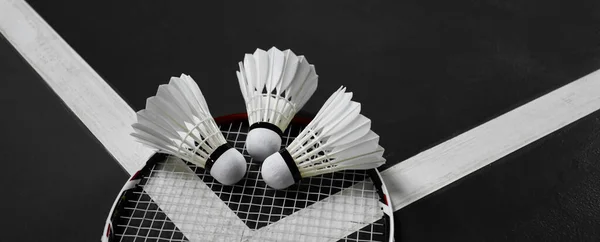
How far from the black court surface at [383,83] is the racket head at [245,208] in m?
0.10

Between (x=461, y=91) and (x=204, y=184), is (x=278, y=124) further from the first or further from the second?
(x=461, y=91)

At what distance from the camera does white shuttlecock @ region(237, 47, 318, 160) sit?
1.28 metres

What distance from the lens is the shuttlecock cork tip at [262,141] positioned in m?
1.27

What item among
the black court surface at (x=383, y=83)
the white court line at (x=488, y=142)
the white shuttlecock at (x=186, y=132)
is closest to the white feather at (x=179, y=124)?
the white shuttlecock at (x=186, y=132)

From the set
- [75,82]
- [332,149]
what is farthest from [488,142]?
[75,82]

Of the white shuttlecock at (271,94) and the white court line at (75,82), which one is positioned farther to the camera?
the white court line at (75,82)

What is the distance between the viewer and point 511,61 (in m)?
1.64

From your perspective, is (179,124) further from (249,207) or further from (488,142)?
(488,142)

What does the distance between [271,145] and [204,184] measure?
182 mm

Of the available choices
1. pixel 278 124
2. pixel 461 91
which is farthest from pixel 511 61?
pixel 278 124

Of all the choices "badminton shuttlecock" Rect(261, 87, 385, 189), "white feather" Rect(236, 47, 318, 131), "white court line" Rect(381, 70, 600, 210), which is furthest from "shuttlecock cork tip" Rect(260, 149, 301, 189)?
"white court line" Rect(381, 70, 600, 210)

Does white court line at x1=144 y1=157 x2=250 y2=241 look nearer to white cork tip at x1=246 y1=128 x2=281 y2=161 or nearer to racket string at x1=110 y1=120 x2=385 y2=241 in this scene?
racket string at x1=110 y1=120 x2=385 y2=241

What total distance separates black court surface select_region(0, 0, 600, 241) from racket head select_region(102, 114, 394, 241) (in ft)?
0.32

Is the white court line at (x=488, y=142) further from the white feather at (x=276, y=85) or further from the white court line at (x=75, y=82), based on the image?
the white court line at (x=75, y=82)
